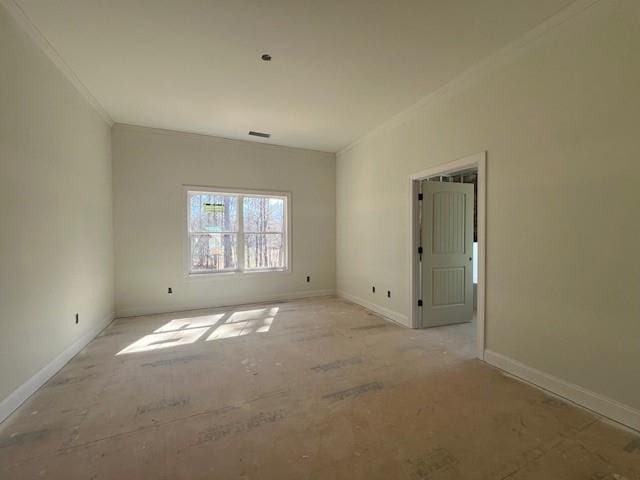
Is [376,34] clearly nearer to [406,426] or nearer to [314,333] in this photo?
[406,426]

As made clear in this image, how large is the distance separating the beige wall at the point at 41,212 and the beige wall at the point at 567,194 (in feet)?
12.7

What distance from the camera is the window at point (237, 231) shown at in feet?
15.6

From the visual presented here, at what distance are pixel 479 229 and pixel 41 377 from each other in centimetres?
414

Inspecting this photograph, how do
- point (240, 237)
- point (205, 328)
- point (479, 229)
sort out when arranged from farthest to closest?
point (240, 237) → point (205, 328) → point (479, 229)

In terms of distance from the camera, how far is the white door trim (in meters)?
2.74

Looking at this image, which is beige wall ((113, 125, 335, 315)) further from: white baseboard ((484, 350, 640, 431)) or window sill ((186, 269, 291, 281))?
white baseboard ((484, 350, 640, 431))

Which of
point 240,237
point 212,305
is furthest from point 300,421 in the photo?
point 240,237

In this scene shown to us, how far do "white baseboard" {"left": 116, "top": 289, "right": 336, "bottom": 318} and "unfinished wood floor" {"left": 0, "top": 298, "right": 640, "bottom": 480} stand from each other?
4.00ft

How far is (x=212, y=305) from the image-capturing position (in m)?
4.76

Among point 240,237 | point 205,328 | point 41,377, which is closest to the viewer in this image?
point 41,377

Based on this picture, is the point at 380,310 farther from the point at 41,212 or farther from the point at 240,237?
the point at 41,212

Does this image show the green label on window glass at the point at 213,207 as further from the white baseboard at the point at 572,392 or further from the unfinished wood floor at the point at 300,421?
the white baseboard at the point at 572,392

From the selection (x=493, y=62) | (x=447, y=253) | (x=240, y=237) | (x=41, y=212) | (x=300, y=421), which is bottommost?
(x=300, y=421)

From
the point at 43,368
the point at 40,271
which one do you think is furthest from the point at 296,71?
the point at 43,368
